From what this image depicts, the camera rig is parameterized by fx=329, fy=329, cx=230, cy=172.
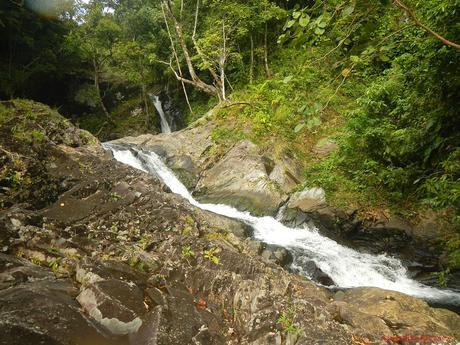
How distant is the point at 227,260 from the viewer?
4324 mm

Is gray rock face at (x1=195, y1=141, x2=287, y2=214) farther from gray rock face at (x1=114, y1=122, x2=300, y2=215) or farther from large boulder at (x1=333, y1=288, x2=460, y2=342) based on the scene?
large boulder at (x1=333, y1=288, x2=460, y2=342)

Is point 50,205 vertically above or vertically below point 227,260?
above

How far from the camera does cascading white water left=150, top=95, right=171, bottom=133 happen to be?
20703mm

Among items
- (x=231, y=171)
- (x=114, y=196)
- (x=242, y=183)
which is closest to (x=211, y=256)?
(x=114, y=196)

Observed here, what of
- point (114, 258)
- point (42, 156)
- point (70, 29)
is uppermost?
point (70, 29)

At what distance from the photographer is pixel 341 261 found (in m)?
7.80

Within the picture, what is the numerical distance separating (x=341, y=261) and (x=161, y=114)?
52.8 feet

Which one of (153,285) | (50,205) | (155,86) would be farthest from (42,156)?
(155,86)

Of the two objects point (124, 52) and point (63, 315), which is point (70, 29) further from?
point (63, 315)

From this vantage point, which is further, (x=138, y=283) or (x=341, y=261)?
(x=341, y=261)

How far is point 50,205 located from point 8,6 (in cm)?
1228

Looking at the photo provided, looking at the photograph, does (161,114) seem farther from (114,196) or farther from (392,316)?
(392,316)

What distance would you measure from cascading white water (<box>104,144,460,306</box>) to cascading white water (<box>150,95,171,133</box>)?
39.8 feet

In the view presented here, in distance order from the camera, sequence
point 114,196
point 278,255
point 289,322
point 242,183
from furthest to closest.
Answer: point 242,183, point 278,255, point 114,196, point 289,322
